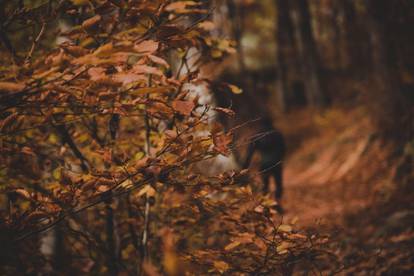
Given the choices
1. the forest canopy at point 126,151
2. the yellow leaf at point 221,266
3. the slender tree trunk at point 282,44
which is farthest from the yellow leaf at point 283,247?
the slender tree trunk at point 282,44

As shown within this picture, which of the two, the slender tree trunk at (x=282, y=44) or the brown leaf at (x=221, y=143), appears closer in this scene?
the brown leaf at (x=221, y=143)

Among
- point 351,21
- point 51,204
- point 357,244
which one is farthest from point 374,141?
point 51,204

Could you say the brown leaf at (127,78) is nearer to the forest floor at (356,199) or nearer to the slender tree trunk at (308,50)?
the forest floor at (356,199)

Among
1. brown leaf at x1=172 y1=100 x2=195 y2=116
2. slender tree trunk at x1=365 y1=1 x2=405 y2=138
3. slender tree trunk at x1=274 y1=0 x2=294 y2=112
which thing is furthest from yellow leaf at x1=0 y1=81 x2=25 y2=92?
slender tree trunk at x1=274 y1=0 x2=294 y2=112

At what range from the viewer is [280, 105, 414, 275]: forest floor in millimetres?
3354

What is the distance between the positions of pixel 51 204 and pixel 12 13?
0.82 m

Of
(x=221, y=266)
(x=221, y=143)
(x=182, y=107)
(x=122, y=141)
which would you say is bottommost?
(x=221, y=266)

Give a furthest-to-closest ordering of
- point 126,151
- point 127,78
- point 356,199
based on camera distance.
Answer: point 356,199 < point 126,151 < point 127,78

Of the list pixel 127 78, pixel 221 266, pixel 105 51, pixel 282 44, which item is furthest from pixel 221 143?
pixel 282 44

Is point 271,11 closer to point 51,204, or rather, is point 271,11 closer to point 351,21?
point 351,21

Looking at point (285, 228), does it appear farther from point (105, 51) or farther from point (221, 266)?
point (105, 51)

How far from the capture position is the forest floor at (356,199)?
3354 millimetres

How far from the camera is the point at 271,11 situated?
20922 millimetres

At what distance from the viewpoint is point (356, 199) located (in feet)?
20.4
